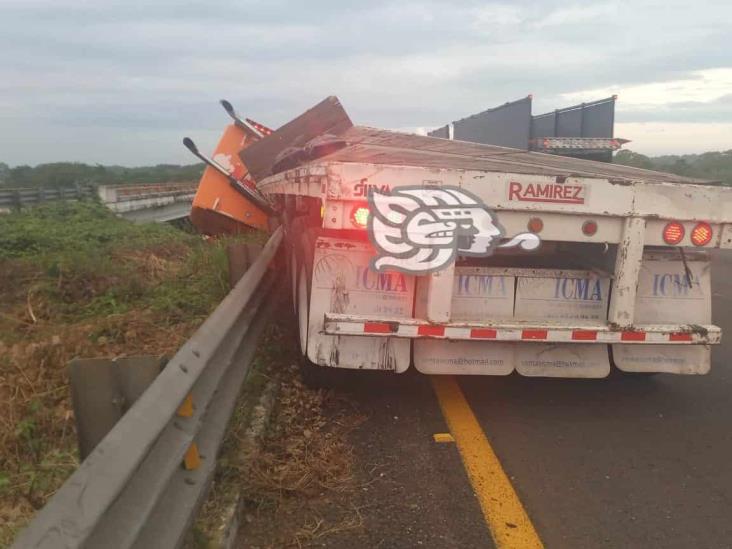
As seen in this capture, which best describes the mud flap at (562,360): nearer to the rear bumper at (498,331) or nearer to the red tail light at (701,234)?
the rear bumper at (498,331)

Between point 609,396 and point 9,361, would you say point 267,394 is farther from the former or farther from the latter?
point 609,396

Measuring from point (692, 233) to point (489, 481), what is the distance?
2119 millimetres

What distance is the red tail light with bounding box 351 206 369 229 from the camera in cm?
396

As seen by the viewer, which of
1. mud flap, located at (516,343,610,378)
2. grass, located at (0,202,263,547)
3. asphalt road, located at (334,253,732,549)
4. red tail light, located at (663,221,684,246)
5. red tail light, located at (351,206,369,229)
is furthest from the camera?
mud flap, located at (516,343,610,378)

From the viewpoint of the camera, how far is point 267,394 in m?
4.30

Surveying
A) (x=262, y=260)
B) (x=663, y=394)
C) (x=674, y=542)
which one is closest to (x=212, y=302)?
(x=262, y=260)

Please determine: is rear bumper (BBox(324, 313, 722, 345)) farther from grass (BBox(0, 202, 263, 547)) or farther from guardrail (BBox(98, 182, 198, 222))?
guardrail (BBox(98, 182, 198, 222))

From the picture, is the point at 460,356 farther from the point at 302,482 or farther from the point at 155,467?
the point at 155,467

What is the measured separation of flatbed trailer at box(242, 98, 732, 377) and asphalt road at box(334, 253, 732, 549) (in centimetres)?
38

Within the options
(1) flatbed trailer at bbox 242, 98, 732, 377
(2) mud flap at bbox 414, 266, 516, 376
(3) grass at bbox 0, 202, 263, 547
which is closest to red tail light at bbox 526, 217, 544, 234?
(1) flatbed trailer at bbox 242, 98, 732, 377

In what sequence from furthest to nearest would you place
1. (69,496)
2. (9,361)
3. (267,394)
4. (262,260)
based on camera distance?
(262,260) < (9,361) < (267,394) < (69,496)

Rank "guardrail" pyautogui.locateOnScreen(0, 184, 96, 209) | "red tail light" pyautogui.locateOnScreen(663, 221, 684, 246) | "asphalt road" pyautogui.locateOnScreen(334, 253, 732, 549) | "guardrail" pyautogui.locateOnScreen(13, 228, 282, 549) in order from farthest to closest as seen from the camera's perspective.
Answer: "guardrail" pyautogui.locateOnScreen(0, 184, 96, 209), "red tail light" pyautogui.locateOnScreen(663, 221, 684, 246), "asphalt road" pyautogui.locateOnScreen(334, 253, 732, 549), "guardrail" pyautogui.locateOnScreen(13, 228, 282, 549)

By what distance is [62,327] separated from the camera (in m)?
5.72

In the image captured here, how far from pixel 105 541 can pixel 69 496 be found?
24cm
